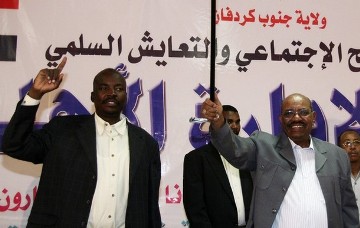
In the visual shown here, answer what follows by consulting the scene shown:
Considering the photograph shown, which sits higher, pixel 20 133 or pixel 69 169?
pixel 20 133

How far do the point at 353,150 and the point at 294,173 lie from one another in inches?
44.9

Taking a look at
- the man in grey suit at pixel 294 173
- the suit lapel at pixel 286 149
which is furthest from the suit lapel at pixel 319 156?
the suit lapel at pixel 286 149

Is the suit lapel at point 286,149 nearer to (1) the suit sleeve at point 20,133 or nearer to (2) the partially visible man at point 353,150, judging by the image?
(2) the partially visible man at point 353,150

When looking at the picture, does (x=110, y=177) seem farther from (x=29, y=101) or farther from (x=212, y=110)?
(x=212, y=110)

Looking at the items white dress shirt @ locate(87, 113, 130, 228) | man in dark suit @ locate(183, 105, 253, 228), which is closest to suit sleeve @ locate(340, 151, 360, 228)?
man in dark suit @ locate(183, 105, 253, 228)

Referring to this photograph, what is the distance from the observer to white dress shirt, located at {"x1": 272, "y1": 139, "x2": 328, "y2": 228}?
1953 mm

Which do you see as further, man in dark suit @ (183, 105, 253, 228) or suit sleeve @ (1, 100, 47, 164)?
man in dark suit @ (183, 105, 253, 228)

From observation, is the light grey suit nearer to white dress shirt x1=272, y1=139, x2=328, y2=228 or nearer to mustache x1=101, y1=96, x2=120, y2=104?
white dress shirt x1=272, y1=139, x2=328, y2=228

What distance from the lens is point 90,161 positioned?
2.05m

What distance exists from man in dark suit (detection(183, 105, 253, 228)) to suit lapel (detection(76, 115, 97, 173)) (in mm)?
666

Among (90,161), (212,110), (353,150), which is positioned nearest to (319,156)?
(212,110)

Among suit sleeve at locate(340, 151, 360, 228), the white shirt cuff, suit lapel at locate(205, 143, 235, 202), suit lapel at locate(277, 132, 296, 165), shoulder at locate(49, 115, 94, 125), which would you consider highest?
the white shirt cuff

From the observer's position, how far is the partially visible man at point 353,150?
280 cm

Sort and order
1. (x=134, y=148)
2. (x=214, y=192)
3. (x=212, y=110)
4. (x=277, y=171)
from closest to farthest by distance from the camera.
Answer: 1. (x=212, y=110)
2. (x=277, y=171)
3. (x=134, y=148)
4. (x=214, y=192)
